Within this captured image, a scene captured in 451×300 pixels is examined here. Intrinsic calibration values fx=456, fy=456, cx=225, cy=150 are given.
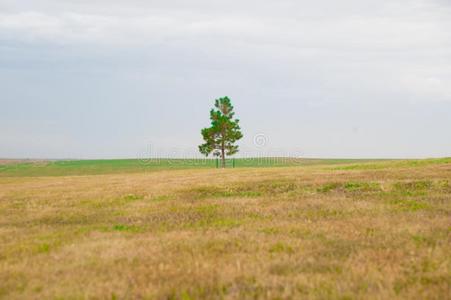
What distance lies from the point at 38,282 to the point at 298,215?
28.0 ft

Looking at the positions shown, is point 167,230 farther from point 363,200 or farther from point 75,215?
point 363,200

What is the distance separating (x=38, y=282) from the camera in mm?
7496

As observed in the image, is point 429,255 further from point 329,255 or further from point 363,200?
point 363,200

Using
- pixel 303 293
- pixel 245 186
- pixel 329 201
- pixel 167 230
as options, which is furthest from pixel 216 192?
pixel 303 293

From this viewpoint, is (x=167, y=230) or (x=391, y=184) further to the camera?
(x=391, y=184)

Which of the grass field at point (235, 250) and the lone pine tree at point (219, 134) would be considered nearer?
the grass field at point (235, 250)

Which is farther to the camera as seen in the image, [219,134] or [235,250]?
[219,134]

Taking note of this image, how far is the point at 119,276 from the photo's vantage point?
25.2 feet

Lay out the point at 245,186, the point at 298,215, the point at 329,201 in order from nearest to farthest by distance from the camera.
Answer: the point at 298,215 < the point at 329,201 < the point at 245,186

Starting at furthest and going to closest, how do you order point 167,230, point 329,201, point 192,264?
1. point 329,201
2. point 167,230
3. point 192,264

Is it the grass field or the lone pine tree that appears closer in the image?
the grass field

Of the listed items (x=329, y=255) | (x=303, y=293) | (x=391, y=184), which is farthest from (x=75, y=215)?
(x=391, y=184)

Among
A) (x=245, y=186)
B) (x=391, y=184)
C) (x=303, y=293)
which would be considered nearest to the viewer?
(x=303, y=293)

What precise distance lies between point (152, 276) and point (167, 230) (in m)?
4.61
